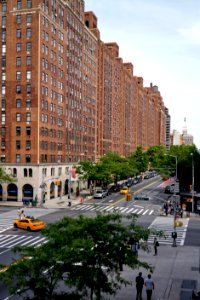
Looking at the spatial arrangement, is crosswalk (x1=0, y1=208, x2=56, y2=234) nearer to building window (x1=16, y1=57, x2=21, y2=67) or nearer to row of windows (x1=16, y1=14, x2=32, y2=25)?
building window (x1=16, y1=57, x2=21, y2=67)

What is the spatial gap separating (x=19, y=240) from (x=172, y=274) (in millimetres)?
18489

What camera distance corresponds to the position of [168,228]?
48.5 m

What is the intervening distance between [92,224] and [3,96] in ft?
217

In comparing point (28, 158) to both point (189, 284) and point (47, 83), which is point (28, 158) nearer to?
point (47, 83)

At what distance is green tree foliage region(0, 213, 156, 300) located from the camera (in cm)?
1709

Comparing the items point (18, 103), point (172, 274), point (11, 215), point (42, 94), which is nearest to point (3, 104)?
point (18, 103)

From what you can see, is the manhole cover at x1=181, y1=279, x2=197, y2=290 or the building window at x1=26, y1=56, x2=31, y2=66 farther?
the building window at x1=26, y1=56, x2=31, y2=66

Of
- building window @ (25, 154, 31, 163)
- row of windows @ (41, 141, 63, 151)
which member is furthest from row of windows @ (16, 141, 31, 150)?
row of windows @ (41, 141, 63, 151)

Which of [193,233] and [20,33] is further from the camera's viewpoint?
[20,33]

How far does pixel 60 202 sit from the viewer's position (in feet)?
254

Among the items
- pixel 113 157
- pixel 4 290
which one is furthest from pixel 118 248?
pixel 113 157

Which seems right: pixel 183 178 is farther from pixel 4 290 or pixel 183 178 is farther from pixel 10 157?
pixel 4 290

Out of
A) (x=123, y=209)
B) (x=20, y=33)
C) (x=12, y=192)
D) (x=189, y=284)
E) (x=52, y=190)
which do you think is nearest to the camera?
(x=189, y=284)

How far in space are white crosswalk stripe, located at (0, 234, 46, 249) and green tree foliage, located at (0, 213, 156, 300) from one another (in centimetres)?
2066
